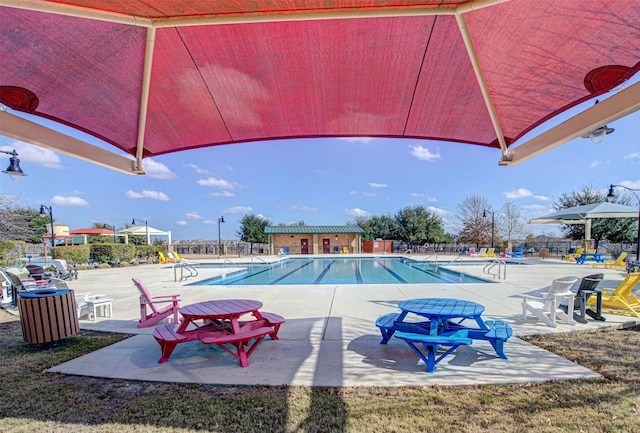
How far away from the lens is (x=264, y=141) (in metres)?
3.79

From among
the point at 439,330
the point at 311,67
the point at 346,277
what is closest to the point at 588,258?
the point at 346,277

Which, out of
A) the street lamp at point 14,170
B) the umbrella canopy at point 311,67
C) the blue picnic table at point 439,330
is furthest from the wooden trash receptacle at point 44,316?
the blue picnic table at point 439,330

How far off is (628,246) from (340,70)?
104 ft

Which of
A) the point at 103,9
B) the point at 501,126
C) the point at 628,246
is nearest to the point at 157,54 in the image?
the point at 103,9

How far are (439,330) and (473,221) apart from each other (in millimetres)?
39286

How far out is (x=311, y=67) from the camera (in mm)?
2648

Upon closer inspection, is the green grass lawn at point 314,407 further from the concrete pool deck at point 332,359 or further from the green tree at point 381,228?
the green tree at point 381,228

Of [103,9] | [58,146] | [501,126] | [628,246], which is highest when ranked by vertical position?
[103,9]

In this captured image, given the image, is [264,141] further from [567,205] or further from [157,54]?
[567,205]

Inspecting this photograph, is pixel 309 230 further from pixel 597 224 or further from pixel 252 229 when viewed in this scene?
pixel 597 224

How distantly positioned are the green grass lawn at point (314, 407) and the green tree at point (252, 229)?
3794 centimetres

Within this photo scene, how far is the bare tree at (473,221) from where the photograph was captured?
125ft

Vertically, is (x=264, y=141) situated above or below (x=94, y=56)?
below

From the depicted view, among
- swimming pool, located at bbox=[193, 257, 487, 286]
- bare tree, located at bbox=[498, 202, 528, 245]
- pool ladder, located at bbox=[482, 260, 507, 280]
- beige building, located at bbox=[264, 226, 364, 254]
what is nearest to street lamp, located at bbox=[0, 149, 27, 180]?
swimming pool, located at bbox=[193, 257, 487, 286]
